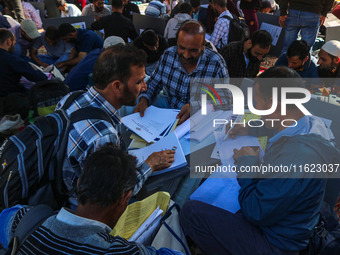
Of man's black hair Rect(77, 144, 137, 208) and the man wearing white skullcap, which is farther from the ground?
man's black hair Rect(77, 144, 137, 208)

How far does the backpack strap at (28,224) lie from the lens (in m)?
1.11

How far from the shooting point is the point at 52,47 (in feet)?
16.4

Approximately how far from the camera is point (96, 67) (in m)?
1.81

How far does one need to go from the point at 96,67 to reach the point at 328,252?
169 centimetres

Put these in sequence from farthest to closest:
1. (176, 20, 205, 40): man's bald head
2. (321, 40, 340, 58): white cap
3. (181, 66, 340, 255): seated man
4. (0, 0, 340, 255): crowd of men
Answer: (321, 40, 340, 58): white cap → (176, 20, 205, 40): man's bald head → (181, 66, 340, 255): seated man → (0, 0, 340, 255): crowd of men

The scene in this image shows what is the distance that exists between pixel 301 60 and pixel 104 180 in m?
3.08

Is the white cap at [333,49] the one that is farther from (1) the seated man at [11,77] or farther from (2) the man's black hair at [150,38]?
(1) the seated man at [11,77]

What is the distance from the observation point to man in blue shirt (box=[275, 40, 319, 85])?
341cm

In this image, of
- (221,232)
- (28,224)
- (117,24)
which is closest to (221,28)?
(117,24)

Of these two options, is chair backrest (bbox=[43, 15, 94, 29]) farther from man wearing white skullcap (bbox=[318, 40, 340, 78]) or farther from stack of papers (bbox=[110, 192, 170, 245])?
stack of papers (bbox=[110, 192, 170, 245])

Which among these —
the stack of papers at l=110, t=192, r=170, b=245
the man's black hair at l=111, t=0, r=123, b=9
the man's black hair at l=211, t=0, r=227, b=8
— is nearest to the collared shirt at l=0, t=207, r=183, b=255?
the stack of papers at l=110, t=192, r=170, b=245

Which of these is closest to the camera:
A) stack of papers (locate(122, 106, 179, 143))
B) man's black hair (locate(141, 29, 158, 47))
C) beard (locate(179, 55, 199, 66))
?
stack of papers (locate(122, 106, 179, 143))

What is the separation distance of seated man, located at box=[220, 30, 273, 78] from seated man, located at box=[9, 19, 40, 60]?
335 centimetres

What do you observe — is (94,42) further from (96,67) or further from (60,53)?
(96,67)
